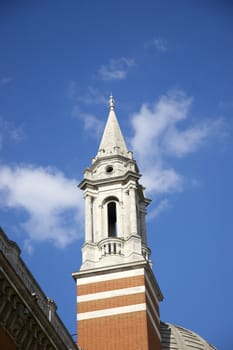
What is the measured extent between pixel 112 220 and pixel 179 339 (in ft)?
32.6

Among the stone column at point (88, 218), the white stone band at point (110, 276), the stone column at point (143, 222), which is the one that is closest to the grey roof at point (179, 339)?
the stone column at point (143, 222)

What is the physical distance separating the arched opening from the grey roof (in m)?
7.67

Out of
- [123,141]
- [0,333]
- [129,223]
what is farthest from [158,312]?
[0,333]

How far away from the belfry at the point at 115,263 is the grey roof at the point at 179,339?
20.4 ft

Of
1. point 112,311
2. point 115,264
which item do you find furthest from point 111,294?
point 115,264

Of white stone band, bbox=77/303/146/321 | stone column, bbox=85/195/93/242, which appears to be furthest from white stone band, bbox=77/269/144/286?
stone column, bbox=85/195/93/242

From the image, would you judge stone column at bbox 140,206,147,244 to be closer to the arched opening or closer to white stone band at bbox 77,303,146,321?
the arched opening

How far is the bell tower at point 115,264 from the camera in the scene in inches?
1483

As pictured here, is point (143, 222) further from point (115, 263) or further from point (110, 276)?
point (110, 276)

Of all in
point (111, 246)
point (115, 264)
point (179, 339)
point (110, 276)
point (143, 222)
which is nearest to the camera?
point (110, 276)

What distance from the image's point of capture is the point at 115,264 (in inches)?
1547

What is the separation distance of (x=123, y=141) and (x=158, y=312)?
9.56 metres

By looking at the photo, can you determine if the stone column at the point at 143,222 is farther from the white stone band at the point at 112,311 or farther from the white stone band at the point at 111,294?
the white stone band at the point at 112,311

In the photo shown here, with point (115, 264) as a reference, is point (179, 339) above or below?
above
